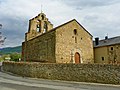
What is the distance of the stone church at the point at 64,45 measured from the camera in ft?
94.2

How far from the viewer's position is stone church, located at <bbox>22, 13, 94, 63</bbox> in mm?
28703

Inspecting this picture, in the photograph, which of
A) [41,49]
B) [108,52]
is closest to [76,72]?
[41,49]

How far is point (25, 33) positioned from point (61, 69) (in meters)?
20.0

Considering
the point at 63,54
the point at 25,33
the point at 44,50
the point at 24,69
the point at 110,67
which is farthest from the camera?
the point at 25,33

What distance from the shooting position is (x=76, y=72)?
20.8 meters

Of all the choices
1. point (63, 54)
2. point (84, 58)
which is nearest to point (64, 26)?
point (63, 54)

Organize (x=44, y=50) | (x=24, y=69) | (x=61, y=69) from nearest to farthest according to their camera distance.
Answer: (x=61, y=69), (x=24, y=69), (x=44, y=50)

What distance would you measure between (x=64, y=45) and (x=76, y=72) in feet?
29.9

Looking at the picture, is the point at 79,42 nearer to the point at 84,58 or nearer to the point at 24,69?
the point at 84,58

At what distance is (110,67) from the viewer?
18562 millimetres

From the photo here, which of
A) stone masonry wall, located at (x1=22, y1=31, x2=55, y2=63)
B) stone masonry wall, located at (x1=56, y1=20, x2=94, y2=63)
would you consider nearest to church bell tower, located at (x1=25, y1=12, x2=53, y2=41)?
stone masonry wall, located at (x1=22, y1=31, x2=55, y2=63)

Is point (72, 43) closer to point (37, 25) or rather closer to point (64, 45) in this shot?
point (64, 45)

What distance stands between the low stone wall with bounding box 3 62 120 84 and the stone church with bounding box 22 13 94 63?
14.5 feet

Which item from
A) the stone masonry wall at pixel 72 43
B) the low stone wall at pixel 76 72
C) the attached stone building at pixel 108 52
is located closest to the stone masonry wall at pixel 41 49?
the stone masonry wall at pixel 72 43
